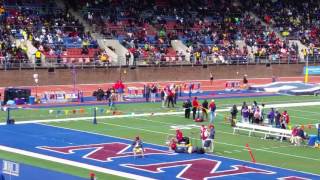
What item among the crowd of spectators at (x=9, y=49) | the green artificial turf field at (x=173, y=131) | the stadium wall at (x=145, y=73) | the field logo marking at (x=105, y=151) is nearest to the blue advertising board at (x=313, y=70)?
the stadium wall at (x=145, y=73)

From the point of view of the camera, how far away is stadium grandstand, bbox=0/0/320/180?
81.1ft

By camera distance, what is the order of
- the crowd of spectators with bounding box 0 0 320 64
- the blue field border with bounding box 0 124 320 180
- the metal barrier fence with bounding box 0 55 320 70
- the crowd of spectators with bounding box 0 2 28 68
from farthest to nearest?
the crowd of spectators with bounding box 0 0 320 64
the metal barrier fence with bounding box 0 55 320 70
the crowd of spectators with bounding box 0 2 28 68
the blue field border with bounding box 0 124 320 180

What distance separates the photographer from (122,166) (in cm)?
2347

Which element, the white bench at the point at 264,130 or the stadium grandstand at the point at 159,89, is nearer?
the stadium grandstand at the point at 159,89

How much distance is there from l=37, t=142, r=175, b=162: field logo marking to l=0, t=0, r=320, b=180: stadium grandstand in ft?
0.23

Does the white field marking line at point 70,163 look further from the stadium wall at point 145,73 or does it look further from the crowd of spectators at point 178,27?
the crowd of spectators at point 178,27

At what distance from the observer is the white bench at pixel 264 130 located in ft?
99.0

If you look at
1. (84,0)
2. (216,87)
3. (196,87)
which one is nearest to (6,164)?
(196,87)

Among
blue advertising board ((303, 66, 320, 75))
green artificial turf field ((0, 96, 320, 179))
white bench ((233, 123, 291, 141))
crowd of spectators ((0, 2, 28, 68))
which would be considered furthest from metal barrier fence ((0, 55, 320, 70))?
white bench ((233, 123, 291, 141))

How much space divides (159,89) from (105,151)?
23462 mm

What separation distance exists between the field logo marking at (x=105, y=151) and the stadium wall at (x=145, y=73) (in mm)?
22097

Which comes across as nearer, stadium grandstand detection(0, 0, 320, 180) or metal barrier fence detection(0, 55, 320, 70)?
stadium grandstand detection(0, 0, 320, 180)

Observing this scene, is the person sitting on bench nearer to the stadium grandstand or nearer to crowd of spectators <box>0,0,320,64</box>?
the stadium grandstand

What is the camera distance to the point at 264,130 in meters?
31.5
